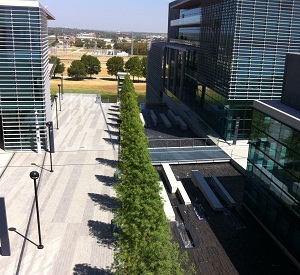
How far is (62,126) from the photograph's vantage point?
3350 centimetres

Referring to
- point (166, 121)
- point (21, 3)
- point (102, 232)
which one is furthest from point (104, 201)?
point (166, 121)

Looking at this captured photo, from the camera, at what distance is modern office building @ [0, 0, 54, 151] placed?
76.1ft

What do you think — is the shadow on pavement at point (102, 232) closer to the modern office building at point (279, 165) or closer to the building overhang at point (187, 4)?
the modern office building at point (279, 165)

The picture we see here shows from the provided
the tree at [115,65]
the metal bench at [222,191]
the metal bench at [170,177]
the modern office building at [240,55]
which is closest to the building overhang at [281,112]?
the metal bench at [222,191]

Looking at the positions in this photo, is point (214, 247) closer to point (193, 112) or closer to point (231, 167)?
point (231, 167)

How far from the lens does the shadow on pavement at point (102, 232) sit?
15375 mm

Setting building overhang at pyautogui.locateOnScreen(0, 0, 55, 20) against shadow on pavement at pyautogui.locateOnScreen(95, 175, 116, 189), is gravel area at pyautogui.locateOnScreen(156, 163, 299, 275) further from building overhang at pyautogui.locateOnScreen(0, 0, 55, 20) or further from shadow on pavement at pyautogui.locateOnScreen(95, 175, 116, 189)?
building overhang at pyautogui.locateOnScreen(0, 0, 55, 20)

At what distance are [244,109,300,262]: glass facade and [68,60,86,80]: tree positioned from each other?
6891 cm

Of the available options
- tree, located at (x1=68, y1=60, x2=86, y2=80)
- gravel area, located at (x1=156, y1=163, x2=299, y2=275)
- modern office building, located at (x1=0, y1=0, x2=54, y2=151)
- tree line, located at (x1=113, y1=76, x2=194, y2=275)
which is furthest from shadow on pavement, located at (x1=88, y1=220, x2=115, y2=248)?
tree, located at (x1=68, y1=60, x2=86, y2=80)

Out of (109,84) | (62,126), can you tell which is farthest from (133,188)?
(109,84)

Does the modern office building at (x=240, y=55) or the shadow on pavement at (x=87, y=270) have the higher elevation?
the modern office building at (x=240, y=55)

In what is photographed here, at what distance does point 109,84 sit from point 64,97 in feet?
105

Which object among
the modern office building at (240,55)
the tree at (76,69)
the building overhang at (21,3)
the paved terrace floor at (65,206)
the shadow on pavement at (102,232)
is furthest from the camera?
the tree at (76,69)

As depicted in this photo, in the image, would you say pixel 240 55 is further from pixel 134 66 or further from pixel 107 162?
pixel 134 66
